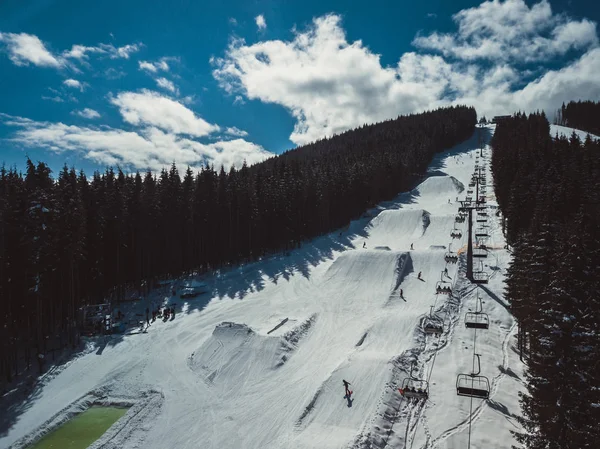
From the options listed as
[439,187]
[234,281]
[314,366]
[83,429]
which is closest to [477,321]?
[314,366]

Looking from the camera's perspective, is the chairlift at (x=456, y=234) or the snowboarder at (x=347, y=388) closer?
the snowboarder at (x=347, y=388)

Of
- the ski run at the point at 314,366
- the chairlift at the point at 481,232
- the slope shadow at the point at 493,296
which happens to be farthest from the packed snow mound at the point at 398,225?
the slope shadow at the point at 493,296

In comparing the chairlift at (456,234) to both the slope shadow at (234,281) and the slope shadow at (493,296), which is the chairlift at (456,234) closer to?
the slope shadow at (234,281)

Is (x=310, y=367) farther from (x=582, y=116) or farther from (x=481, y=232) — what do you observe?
(x=582, y=116)

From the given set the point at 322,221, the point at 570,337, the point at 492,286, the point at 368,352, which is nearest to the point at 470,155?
the point at 322,221

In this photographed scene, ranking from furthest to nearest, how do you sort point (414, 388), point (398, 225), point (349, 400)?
1. point (398, 225)
2. point (349, 400)
3. point (414, 388)

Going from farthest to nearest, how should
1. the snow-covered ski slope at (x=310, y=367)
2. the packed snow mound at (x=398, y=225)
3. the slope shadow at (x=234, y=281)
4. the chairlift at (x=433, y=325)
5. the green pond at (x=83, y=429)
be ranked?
the packed snow mound at (x=398, y=225) → the chairlift at (x=433, y=325) → the slope shadow at (x=234, y=281) → the green pond at (x=83, y=429) → the snow-covered ski slope at (x=310, y=367)
